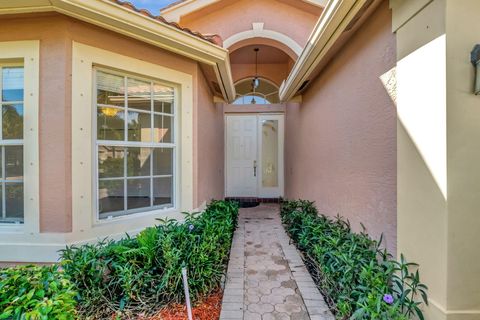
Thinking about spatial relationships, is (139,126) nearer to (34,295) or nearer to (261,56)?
(34,295)

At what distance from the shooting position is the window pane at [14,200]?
2785 millimetres

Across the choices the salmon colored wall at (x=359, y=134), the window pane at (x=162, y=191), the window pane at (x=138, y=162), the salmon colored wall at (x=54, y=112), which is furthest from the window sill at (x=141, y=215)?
the salmon colored wall at (x=359, y=134)

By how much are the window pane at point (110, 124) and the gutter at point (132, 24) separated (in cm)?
92

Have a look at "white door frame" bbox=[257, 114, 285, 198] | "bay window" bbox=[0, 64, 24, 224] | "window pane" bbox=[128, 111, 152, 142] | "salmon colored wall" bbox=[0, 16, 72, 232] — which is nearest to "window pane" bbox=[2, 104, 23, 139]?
"bay window" bbox=[0, 64, 24, 224]

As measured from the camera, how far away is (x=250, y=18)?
21.4 ft

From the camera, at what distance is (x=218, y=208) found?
469cm

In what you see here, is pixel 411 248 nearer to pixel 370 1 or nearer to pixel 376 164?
pixel 376 164

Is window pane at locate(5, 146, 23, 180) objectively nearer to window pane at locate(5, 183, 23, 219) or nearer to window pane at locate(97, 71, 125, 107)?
window pane at locate(5, 183, 23, 219)

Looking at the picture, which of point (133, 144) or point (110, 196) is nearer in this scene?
point (110, 196)

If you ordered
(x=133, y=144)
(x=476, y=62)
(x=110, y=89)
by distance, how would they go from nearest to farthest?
(x=476, y=62), (x=110, y=89), (x=133, y=144)

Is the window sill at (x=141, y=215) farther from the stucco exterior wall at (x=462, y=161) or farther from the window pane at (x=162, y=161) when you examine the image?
the stucco exterior wall at (x=462, y=161)

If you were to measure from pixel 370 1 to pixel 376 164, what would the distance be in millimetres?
1587

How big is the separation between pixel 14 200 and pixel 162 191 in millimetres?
1620

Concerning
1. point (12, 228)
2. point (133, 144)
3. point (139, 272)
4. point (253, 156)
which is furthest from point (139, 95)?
point (253, 156)
